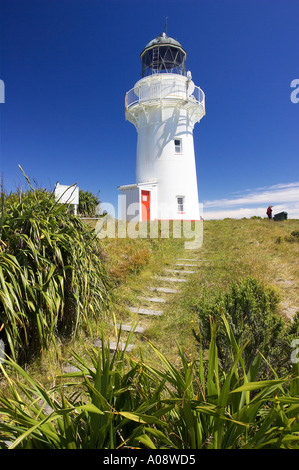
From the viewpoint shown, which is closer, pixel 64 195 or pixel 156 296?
pixel 156 296

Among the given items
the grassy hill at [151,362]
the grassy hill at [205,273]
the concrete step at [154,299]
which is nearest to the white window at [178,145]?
the grassy hill at [205,273]

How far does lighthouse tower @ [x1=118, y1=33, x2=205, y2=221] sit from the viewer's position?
1900 cm

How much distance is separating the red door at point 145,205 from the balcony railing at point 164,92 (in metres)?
7.17

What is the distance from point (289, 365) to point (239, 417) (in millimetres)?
1477

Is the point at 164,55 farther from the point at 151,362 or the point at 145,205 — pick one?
the point at 151,362

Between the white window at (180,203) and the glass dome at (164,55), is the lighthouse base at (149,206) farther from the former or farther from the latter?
the glass dome at (164,55)

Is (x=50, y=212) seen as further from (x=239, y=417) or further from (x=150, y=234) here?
(x=150, y=234)

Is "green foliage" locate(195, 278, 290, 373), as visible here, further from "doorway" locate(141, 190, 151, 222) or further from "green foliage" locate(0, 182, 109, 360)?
"doorway" locate(141, 190, 151, 222)

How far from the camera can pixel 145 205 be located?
1872cm

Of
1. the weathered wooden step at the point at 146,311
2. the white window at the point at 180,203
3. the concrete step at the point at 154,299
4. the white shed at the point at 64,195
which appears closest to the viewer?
the white shed at the point at 64,195

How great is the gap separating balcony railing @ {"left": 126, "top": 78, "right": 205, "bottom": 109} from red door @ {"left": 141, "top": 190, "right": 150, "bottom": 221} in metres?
7.17

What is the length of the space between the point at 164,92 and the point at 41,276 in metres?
20.0

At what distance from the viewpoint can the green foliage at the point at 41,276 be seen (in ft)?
9.93

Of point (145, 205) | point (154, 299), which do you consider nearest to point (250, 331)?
point (154, 299)
